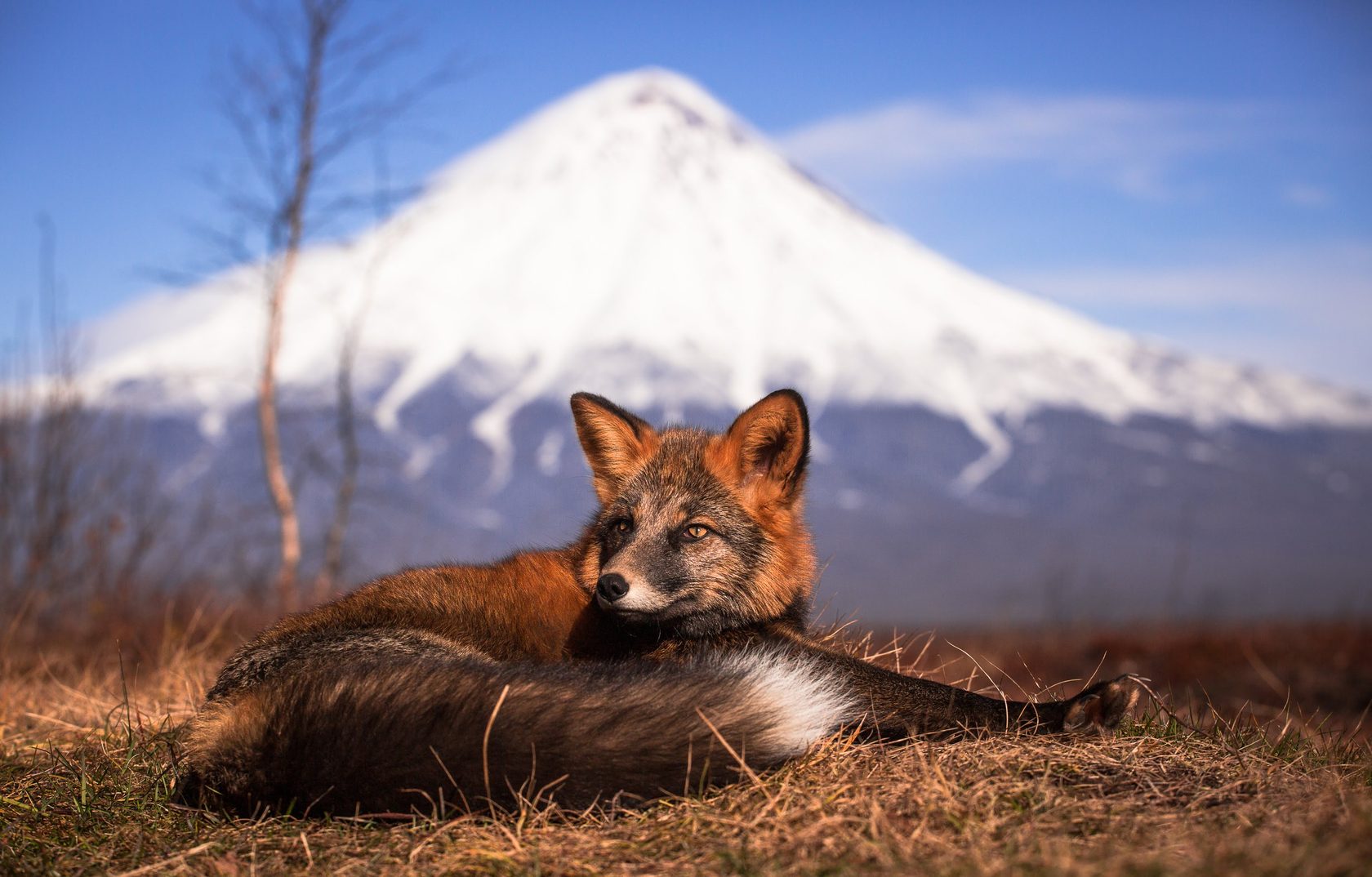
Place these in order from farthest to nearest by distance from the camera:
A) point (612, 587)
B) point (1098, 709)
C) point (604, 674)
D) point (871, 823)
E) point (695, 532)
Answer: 1. point (695, 532)
2. point (612, 587)
3. point (1098, 709)
4. point (604, 674)
5. point (871, 823)

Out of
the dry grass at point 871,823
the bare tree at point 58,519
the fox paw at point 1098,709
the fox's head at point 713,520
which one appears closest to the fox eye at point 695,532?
the fox's head at point 713,520

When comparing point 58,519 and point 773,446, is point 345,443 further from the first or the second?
point 773,446

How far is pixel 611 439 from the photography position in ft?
16.7

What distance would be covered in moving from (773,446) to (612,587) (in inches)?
45.7

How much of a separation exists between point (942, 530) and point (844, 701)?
119m

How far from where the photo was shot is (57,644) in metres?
8.99

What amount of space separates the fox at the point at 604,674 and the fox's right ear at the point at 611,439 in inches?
0.5

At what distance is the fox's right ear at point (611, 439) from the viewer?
198 inches

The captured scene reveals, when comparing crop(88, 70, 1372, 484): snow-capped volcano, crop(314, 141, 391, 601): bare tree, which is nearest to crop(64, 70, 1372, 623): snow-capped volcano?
crop(88, 70, 1372, 484): snow-capped volcano

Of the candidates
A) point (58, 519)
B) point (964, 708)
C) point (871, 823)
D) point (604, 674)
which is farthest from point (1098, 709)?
point (58, 519)

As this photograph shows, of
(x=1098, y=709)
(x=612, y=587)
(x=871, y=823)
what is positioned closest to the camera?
(x=871, y=823)

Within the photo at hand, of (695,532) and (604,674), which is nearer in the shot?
(604,674)

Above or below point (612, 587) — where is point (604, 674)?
below

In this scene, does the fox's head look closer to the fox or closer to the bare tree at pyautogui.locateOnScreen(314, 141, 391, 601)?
the fox
